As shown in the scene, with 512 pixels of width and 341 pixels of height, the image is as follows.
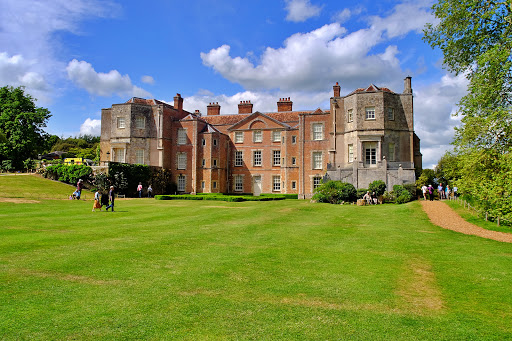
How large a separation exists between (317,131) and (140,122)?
21113 millimetres

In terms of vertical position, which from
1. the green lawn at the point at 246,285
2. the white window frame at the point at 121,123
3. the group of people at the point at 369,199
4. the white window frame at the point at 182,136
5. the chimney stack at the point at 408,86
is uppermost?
the chimney stack at the point at 408,86

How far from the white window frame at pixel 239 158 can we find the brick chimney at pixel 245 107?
719cm

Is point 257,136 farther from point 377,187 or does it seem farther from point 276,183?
point 377,187

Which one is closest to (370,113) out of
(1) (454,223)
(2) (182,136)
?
(1) (454,223)

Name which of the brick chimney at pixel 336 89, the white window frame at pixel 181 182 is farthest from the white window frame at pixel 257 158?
the brick chimney at pixel 336 89

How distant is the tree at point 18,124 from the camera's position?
46844 mm

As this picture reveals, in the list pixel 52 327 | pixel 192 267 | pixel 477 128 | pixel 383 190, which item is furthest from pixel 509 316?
pixel 383 190

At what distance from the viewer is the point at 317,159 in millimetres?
43438

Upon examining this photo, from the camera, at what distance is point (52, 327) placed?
5.22 m

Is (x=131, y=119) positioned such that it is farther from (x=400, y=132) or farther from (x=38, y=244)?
(x=38, y=244)

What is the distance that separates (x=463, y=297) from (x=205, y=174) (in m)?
40.4

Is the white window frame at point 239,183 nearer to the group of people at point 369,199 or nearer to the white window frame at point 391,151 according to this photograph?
the white window frame at point 391,151

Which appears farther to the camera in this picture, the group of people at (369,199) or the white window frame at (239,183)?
the white window frame at (239,183)

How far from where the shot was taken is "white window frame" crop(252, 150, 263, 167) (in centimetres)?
4788
